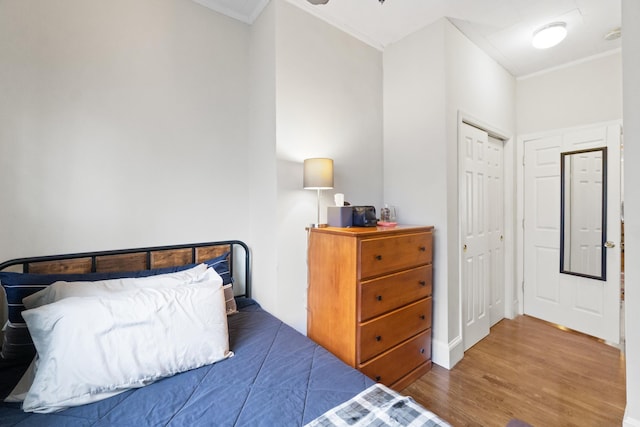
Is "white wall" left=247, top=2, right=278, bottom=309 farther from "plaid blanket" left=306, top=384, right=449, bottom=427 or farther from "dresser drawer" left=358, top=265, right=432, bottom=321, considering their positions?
"plaid blanket" left=306, top=384, right=449, bottom=427

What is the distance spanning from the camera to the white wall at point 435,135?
7.42 feet

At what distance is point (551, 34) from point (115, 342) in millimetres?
3640

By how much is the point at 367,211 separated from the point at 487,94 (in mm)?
1896

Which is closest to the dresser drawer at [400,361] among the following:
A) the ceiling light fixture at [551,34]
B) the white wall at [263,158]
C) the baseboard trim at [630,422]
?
the white wall at [263,158]

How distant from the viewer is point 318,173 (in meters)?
1.93

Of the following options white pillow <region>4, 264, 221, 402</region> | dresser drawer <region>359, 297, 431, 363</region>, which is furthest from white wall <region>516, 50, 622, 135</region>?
white pillow <region>4, 264, 221, 402</region>

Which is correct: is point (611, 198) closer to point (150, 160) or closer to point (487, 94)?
point (487, 94)

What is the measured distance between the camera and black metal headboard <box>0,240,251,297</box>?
5.09 feet

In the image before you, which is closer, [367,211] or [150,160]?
[150,160]

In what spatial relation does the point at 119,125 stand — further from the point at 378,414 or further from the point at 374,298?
the point at 378,414

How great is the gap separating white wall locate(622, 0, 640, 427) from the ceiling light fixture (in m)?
1.00

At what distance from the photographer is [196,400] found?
111cm

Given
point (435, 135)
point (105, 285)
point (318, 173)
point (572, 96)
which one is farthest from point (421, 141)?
point (105, 285)

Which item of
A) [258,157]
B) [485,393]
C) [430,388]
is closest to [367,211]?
[258,157]
